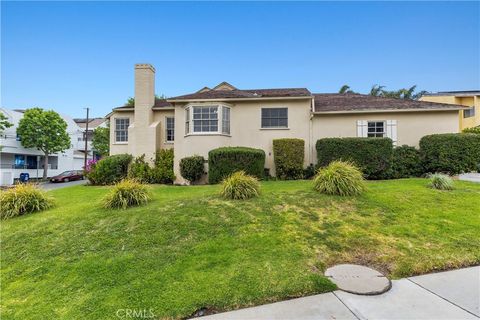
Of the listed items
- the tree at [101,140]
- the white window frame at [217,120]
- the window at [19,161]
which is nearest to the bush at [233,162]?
the white window frame at [217,120]

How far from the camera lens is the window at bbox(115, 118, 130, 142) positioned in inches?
692

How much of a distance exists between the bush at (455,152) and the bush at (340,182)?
654 centimetres

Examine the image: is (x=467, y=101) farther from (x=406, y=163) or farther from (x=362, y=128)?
(x=362, y=128)

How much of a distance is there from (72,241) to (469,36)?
55.4ft

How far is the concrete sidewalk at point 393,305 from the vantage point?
3.26 m

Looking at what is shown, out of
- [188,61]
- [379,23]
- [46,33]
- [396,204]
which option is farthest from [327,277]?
[188,61]

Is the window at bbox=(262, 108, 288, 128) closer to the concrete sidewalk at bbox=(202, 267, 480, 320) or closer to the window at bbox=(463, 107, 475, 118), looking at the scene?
the concrete sidewalk at bbox=(202, 267, 480, 320)

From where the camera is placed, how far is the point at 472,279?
407 cm

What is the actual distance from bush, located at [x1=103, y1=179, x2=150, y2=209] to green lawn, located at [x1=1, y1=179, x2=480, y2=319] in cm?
43

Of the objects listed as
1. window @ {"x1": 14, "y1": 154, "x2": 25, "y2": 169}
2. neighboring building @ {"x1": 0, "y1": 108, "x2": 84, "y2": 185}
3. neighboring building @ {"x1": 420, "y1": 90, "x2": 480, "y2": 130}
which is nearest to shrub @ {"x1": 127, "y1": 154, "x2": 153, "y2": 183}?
neighboring building @ {"x1": 0, "y1": 108, "x2": 84, "y2": 185}

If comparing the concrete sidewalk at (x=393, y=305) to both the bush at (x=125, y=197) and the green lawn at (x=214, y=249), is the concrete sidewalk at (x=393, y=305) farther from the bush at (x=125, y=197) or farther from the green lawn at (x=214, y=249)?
the bush at (x=125, y=197)

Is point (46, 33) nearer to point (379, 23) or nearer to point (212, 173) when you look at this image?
point (212, 173)

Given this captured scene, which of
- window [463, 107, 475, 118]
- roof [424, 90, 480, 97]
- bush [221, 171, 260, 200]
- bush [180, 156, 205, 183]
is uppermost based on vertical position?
roof [424, 90, 480, 97]

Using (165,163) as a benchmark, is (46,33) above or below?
above
